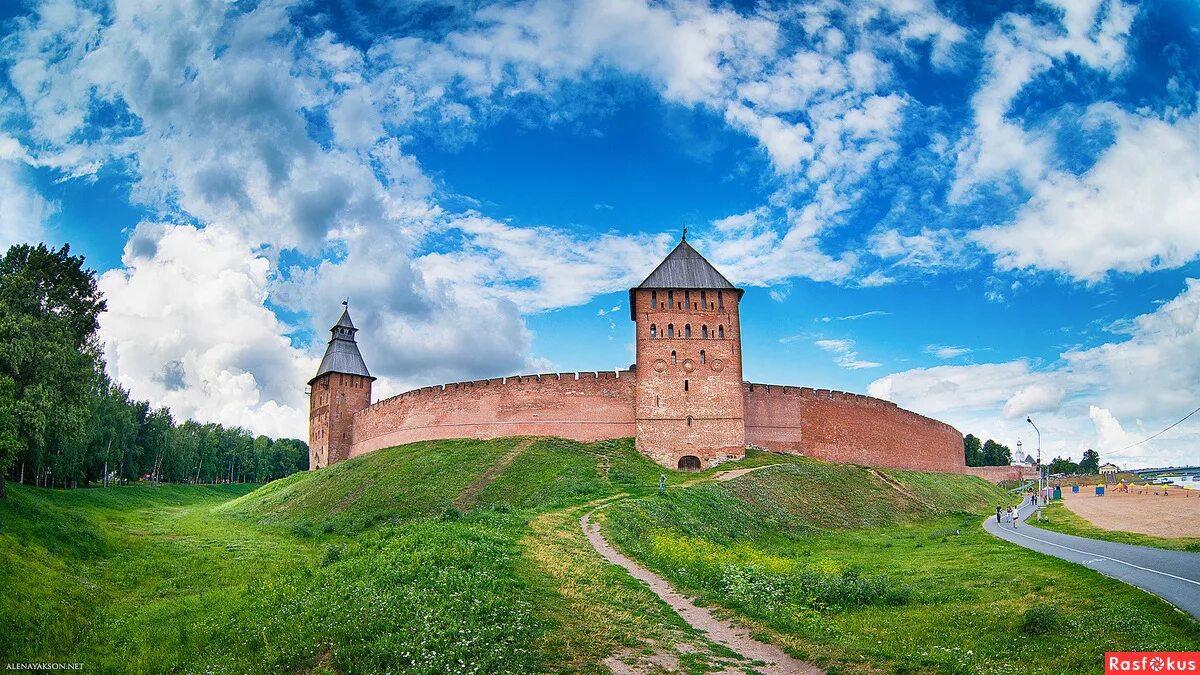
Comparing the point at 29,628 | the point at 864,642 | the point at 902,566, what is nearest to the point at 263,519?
the point at 29,628

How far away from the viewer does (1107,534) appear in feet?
75.8

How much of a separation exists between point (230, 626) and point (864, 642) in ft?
32.4

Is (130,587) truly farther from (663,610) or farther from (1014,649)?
(1014,649)

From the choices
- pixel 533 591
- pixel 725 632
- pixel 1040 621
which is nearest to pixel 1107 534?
pixel 1040 621

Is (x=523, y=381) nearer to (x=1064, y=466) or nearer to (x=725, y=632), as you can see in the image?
(x=725, y=632)

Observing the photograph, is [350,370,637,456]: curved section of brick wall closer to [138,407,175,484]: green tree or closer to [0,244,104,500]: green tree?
[0,244,104,500]: green tree

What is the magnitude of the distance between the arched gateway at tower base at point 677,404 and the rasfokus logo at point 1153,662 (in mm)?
28677

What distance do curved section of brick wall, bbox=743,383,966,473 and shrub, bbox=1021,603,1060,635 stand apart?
3026 centimetres

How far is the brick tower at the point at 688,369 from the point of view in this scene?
125 feet

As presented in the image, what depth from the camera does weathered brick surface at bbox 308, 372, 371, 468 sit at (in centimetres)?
5116

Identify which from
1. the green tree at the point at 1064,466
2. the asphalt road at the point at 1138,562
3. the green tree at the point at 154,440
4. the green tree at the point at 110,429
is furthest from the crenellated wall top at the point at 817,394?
the green tree at the point at 1064,466

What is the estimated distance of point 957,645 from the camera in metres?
10.4

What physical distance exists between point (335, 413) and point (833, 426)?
32.6 meters

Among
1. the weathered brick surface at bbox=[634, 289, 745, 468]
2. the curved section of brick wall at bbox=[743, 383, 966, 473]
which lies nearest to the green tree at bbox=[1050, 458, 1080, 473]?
the curved section of brick wall at bbox=[743, 383, 966, 473]
